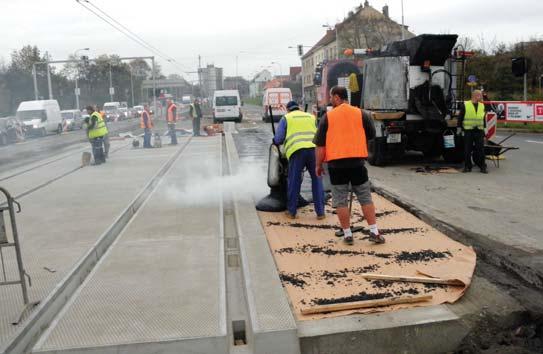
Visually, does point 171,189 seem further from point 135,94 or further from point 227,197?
point 135,94

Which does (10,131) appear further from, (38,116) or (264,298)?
(264,298)

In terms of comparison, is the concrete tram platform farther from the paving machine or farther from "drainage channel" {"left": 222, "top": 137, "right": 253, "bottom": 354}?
the paving machine

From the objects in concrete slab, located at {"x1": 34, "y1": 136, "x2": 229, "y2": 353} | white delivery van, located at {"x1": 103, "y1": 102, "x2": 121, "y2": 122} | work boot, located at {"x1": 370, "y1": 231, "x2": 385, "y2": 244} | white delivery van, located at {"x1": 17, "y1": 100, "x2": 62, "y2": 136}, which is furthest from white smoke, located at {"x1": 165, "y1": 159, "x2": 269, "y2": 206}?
white delivery van, located at {"x1": 103, "y1": 102, "x2": 121, "y2": 122}

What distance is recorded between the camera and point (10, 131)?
94.3 feet

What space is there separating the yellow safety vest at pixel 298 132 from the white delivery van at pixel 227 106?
97.9 feet

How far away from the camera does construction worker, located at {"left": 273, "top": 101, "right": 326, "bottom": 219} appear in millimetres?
7254

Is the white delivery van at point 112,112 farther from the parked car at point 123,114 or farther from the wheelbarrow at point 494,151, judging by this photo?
the wheelbarrow at point 494,151

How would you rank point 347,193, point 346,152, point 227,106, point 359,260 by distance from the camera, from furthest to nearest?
point 227,106, point 347,193, point 346,152, point 359,260

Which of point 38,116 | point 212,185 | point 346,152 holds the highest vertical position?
point 38,116

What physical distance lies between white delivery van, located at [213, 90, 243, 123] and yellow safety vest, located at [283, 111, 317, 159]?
29.8m

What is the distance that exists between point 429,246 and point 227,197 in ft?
13.2

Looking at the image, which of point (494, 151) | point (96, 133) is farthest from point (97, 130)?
point (494, 151)

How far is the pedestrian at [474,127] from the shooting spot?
11172 mm

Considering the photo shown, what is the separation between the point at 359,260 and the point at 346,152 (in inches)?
46.7
